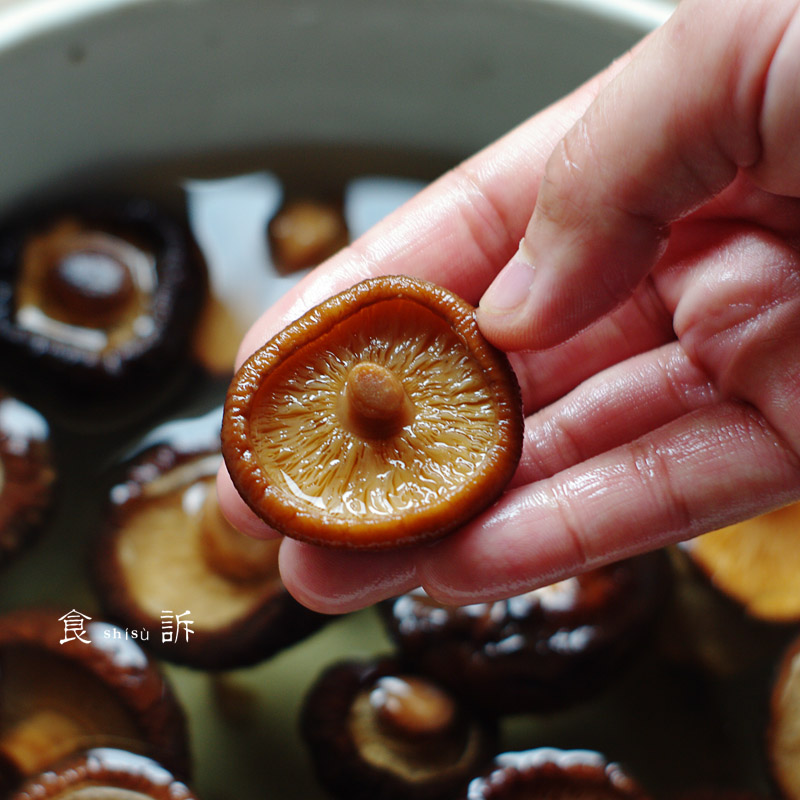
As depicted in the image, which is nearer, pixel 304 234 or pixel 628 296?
pixel 628 296

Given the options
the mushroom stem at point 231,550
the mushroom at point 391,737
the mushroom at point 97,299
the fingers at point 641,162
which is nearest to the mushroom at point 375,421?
the fingers at point 641,162

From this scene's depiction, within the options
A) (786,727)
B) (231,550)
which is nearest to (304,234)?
(231,550)

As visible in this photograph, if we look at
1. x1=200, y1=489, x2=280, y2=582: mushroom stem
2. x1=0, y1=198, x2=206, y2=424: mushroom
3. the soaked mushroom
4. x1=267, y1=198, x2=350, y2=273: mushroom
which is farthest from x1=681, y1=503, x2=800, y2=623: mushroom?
→ x1=0, y1=198, x2=206, y2=424: mushroom

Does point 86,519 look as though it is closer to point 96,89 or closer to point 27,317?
point 27,317

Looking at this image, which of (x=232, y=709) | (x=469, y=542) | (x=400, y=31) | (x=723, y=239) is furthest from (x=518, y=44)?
(x=232, y=709)

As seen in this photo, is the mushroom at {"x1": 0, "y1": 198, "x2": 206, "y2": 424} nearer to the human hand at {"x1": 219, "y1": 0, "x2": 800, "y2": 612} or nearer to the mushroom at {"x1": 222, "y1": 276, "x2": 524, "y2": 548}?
the human hand at {"x1": 219, "y1": 0, "x2": 800, "y2": 612}

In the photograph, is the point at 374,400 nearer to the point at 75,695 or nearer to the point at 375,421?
the point at 375,421
